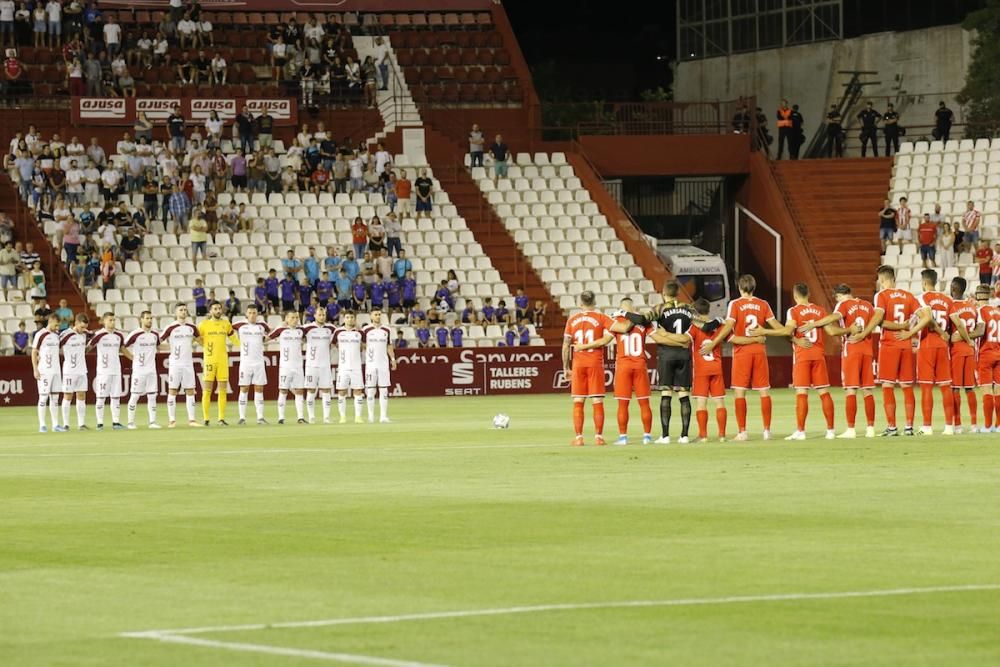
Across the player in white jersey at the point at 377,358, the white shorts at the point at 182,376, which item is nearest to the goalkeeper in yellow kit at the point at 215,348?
the white shorts at the point at 182,376

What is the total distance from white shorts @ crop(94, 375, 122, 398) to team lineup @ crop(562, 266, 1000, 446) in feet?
38.0

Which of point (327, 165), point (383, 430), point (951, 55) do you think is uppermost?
point (951, 55)

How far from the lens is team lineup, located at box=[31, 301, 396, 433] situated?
3428 centimetres

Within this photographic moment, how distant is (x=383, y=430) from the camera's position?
102 feet

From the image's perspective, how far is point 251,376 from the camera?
118 ft

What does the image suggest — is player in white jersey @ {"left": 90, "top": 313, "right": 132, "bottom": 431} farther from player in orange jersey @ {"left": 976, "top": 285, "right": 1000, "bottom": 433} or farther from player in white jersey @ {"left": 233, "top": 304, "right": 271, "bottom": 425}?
player in orange jersey @ {"left": 976, "top": 285, "right": 1000, "bottom": 433}

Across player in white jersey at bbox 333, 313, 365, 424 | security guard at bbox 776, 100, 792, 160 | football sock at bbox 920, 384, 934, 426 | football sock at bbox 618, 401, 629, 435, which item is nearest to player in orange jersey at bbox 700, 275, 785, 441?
football sock at bbox 618, 401, 629, 435

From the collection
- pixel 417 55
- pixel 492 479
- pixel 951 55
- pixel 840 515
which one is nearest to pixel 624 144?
pixel 417 55

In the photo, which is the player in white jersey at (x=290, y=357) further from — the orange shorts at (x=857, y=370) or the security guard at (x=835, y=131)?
the security guard at (x=835, y=131)

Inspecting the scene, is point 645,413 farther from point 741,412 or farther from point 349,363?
point 349,363

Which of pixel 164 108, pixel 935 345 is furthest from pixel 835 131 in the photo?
pixel 935 345

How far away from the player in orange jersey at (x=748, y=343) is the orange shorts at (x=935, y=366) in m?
2.22

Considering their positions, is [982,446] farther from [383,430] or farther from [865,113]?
[865,113]

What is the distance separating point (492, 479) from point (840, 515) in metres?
5.12
